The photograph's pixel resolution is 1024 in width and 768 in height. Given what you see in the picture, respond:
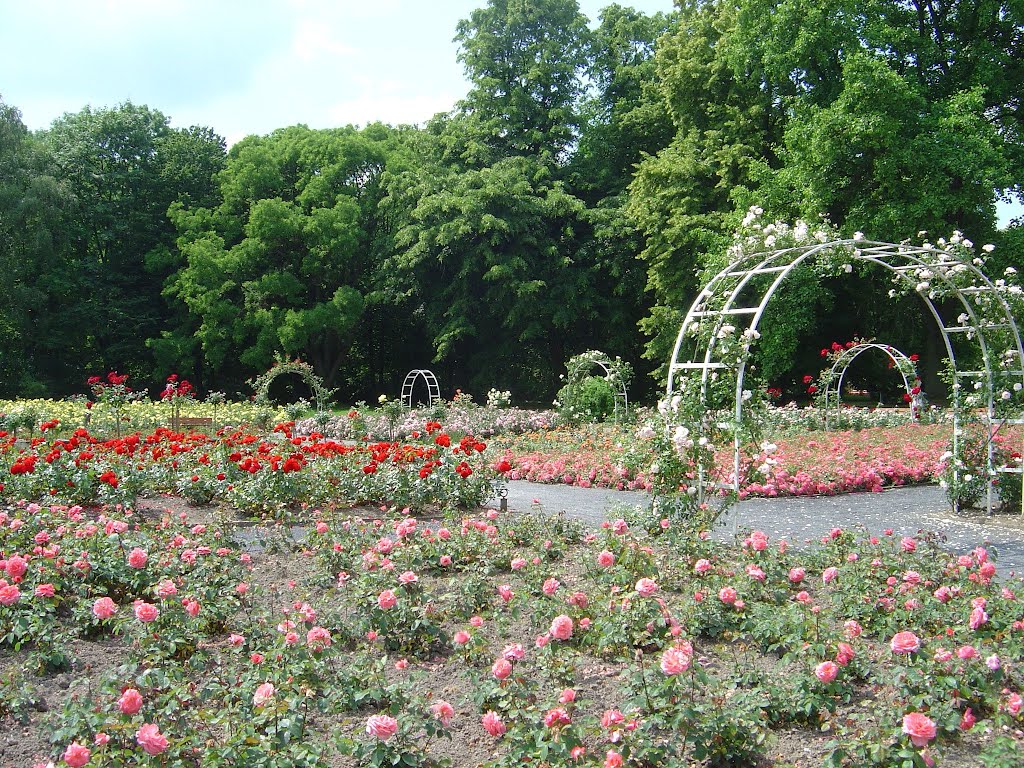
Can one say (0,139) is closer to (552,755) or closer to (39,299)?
(39,299)

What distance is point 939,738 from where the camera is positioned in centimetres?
290

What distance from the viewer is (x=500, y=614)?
3.99 meters

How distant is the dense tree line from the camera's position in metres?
19.0

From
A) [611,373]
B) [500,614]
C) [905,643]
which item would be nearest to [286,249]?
[611,373]

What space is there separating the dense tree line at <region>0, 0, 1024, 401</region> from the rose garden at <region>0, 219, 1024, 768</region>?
40.2 ft

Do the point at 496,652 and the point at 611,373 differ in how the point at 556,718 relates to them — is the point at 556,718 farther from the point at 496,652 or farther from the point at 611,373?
the point at 611,373

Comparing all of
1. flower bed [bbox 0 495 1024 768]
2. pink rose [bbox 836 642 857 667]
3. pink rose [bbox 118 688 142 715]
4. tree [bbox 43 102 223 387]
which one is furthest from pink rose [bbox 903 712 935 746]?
tree [bbox 43 102 223 387]

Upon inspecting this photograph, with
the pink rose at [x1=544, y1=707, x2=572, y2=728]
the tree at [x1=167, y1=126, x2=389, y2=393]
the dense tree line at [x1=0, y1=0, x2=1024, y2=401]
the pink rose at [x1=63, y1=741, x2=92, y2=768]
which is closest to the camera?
the pink rose at [x1=63, y1=741, x2=92, y2=768]

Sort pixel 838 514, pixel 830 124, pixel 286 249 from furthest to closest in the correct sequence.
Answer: pixel 286 249, pixel 830 124, pixel 838 514

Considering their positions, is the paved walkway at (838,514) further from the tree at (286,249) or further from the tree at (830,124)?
the tree at (286,249)

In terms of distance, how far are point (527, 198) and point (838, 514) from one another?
17.5m

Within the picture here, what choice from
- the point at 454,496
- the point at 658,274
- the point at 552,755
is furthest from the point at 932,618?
the point at 658,274

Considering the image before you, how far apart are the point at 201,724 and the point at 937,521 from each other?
6.84 metres

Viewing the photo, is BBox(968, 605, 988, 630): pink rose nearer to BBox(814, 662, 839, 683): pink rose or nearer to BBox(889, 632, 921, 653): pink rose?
BBox(889, 632, 921, 653): pink rose
